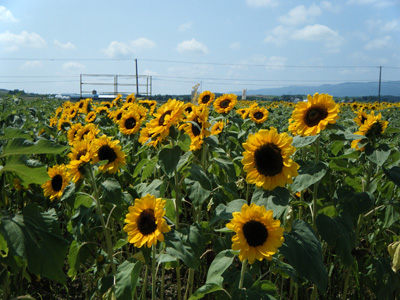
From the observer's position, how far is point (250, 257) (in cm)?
142

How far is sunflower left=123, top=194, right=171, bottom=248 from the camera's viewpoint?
1.54 m

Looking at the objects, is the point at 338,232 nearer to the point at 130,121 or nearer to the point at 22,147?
the point at 22,147

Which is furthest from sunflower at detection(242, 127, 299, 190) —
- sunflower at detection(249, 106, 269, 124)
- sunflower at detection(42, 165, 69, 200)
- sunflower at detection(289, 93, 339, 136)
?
sunflower at detection(249, 106, 269, 124)

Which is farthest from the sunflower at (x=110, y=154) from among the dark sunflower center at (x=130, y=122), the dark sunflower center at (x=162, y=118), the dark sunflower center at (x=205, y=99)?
the dark sunflower center at (x=205, y=99)

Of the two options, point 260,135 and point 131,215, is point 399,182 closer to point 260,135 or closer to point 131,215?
point 260,135

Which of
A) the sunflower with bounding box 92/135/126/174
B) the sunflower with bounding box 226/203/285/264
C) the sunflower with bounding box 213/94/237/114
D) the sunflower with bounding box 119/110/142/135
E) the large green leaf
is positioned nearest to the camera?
the large green leaf

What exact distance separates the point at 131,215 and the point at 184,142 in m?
0.56

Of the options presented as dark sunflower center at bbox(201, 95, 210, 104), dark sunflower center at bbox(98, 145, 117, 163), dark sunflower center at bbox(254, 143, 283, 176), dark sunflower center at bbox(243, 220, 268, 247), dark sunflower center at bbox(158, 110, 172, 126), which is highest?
dark sunflower center at bbox(201, 95, 210, 104)

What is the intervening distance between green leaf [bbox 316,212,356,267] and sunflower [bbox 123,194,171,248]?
0.71 meters

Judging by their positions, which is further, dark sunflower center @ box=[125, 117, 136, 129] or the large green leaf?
dark sunflower center @ box=[125, 117, 136, 129]

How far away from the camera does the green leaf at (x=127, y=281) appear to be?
1.62 metres

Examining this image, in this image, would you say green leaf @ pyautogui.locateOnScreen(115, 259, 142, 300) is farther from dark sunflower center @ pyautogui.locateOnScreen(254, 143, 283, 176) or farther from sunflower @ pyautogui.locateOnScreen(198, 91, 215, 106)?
sunflower @ pyautogui.locateOnScreen(198, 91, 215, 106)

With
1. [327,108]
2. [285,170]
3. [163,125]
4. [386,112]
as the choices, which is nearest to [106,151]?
[163,125]

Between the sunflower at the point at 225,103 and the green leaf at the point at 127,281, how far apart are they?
2.33m
